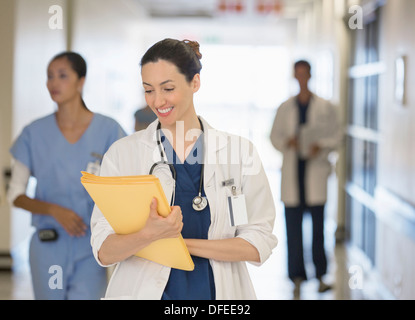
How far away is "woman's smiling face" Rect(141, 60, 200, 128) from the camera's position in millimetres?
1551

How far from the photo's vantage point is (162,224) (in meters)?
1.42

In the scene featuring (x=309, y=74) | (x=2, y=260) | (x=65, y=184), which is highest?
(x=309, y=74)

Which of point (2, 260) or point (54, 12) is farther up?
point (54, 12)

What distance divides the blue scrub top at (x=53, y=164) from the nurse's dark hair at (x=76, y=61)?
17 centimetres

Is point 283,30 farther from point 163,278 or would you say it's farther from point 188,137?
point 163,278

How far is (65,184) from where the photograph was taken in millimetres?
2293

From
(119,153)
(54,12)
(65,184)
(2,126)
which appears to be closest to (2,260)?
(2,126)

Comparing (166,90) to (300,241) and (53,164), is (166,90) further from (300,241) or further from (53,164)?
(300,241)

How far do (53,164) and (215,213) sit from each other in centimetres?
89

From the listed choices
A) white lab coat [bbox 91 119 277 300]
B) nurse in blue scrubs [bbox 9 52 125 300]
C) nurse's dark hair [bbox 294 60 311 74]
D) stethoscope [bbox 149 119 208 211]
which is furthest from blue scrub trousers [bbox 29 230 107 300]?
nurse's dark hair [bbox 294 60 311 74]

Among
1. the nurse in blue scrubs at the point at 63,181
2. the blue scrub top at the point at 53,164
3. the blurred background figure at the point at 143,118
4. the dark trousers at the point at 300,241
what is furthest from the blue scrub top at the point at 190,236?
the dark trousers at the point at 300,241

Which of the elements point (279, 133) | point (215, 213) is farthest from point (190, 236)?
point (279, 133)
